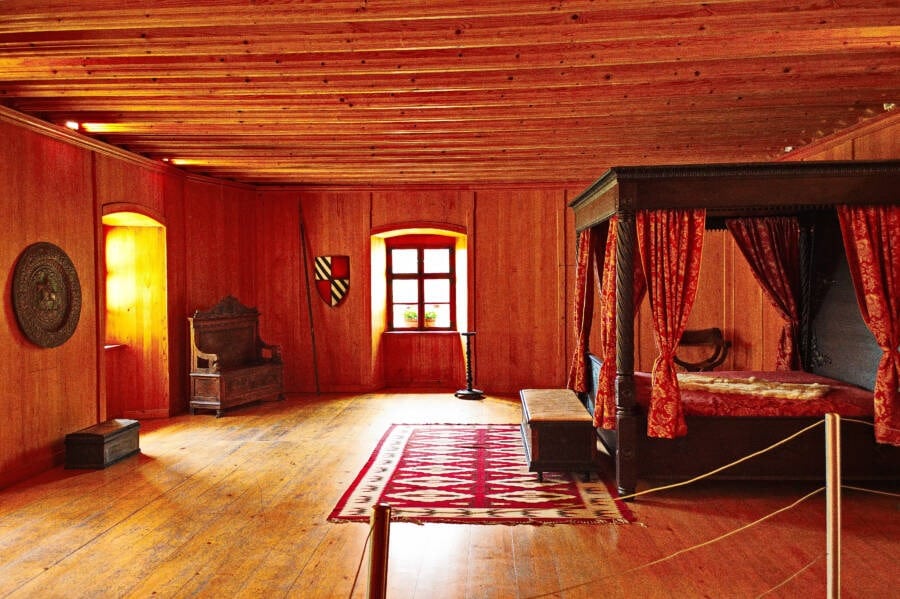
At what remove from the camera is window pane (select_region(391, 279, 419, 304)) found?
10.7 m

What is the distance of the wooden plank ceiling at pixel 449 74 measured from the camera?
3.76 m

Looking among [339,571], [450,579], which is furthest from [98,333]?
[450,579]

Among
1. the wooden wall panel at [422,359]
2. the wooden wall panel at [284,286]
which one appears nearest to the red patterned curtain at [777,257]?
the wooden wall panel at [422,359]

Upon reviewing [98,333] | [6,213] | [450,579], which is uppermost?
[6,213]

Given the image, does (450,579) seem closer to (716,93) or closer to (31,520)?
(31,520)

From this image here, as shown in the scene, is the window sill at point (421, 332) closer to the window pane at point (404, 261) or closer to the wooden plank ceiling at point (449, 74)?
the window pane at point (404, 261)

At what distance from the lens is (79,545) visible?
4121 mm

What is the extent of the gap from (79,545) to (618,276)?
393cm

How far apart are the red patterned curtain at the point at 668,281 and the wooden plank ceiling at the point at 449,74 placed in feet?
3.37

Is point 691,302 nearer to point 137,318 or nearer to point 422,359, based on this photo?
point 422,359

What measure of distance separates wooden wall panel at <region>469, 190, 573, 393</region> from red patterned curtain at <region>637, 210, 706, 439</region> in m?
4.70

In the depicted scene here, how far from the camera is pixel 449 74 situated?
5.02m

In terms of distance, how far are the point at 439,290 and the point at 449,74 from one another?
5.88 metres

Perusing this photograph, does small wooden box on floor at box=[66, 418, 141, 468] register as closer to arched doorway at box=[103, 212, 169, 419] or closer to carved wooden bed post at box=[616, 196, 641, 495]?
arched doorway at box=[103, 212, 169, 419]
